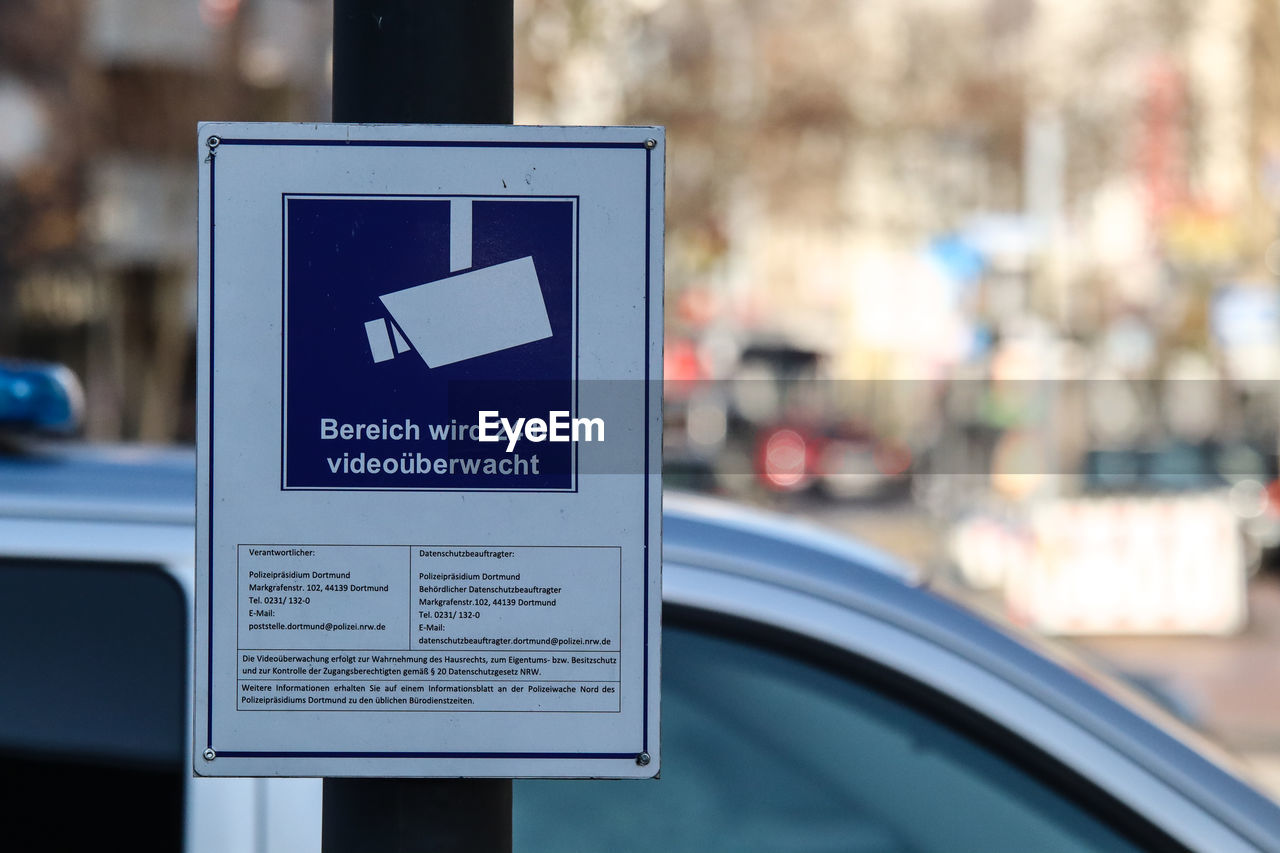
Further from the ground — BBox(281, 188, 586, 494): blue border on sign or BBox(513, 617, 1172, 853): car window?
BBox(281, 188, 586, 494): blue border on sign

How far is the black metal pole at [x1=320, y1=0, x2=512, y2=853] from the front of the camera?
137 centimetres

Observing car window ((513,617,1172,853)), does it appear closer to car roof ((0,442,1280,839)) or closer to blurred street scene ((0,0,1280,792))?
car roof ((0,442,1280,839))

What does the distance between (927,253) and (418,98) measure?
94.5ft

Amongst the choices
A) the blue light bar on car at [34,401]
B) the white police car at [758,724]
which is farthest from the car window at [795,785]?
the blue light bar on car at [34,401]

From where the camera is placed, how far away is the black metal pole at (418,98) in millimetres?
1371

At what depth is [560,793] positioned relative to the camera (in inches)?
75.2

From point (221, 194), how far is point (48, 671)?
2.27 ft

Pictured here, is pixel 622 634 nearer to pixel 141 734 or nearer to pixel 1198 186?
pixel 141 734

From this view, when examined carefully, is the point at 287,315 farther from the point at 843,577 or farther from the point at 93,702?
the point at 843,577

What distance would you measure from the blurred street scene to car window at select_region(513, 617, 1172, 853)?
46 centimetres

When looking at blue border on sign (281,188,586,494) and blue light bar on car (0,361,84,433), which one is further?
blue light bar on car (0,361,84,433)

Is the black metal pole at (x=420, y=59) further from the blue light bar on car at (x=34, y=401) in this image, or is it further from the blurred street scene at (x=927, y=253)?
the blurred street scene at (x=927, y=253)

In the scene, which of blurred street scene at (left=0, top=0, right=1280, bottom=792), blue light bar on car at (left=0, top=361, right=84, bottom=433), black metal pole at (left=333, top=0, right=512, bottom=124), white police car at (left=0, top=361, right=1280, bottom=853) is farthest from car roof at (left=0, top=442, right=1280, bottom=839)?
black metal pole at (left=333, top=0, right=512, bottom=124)

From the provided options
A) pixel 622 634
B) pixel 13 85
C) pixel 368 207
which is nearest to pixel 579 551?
pixel 622 634
